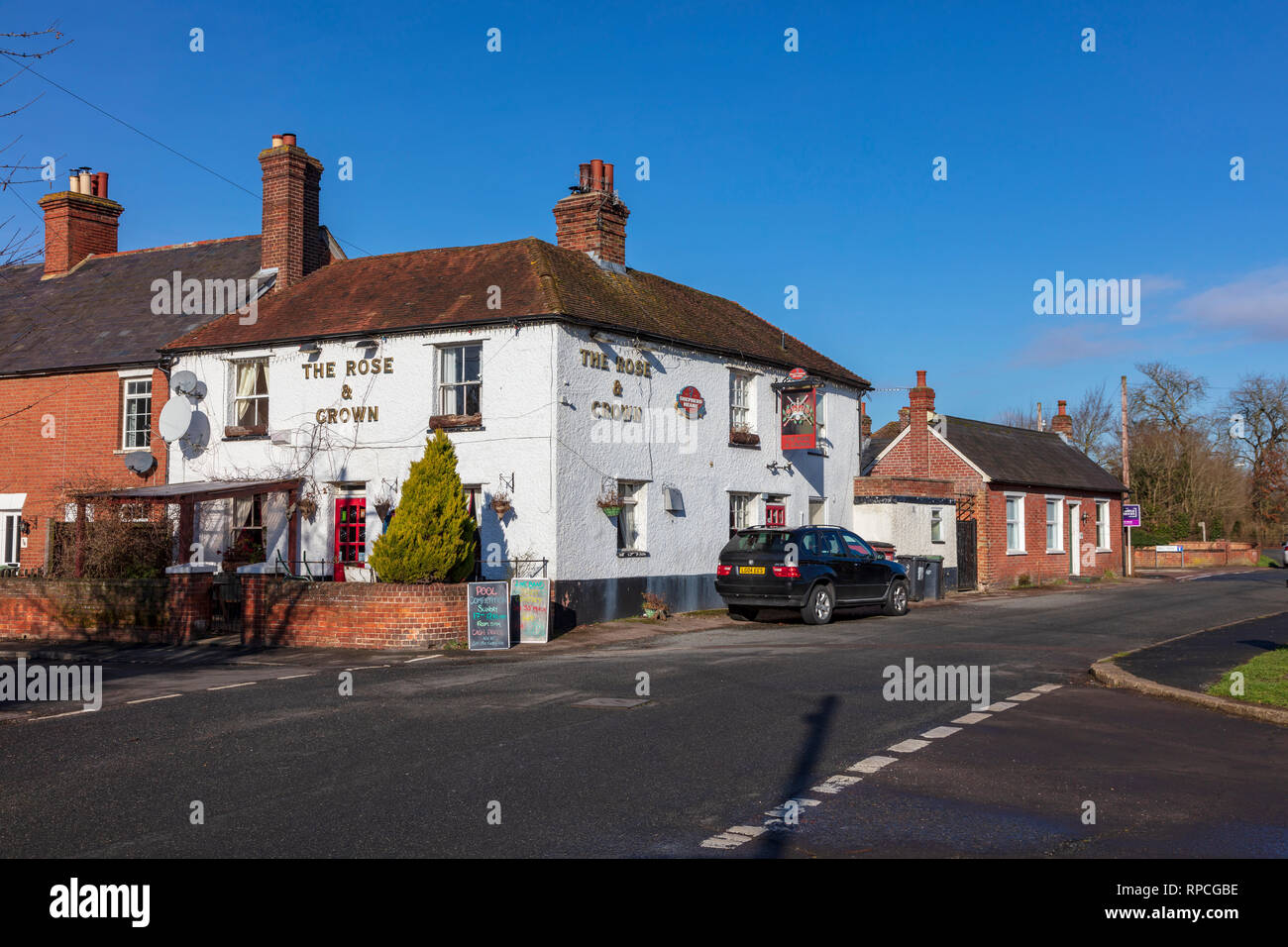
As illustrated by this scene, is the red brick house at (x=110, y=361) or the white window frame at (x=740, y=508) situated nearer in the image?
the white window frame at (x=740, y=508)

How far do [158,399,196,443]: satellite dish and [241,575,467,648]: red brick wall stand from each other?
6.71 metres

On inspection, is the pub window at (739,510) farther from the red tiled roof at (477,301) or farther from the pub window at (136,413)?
the pub window at (136,413)

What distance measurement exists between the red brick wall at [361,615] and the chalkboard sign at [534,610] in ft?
3.79

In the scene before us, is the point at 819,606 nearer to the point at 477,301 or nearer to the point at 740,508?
the point at 740,508

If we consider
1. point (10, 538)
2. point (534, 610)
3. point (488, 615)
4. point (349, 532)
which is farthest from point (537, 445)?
point (10, 538)

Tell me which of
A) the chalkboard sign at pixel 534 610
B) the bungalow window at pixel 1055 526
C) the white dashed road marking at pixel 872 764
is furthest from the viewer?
the bungalow window at pixel 1055 526

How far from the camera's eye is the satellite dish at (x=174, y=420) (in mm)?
22062

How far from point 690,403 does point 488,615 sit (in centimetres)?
775

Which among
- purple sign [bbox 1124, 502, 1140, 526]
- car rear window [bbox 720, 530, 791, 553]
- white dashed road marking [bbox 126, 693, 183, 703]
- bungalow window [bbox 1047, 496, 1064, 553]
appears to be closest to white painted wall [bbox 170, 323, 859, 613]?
car rear window [bbox 720, 530, 791, 553]

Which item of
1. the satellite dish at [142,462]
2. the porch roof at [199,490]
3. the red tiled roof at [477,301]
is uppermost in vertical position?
the red tiled roof at [477,301]

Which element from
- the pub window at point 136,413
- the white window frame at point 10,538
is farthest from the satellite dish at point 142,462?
the white window frame at point 10,538

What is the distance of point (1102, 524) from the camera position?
38500 millimetres

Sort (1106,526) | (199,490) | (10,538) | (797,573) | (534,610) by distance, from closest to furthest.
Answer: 1. (534,610)
2. (797,573)
3. (199,490)
4. (10,538)
5. (1106,526)
